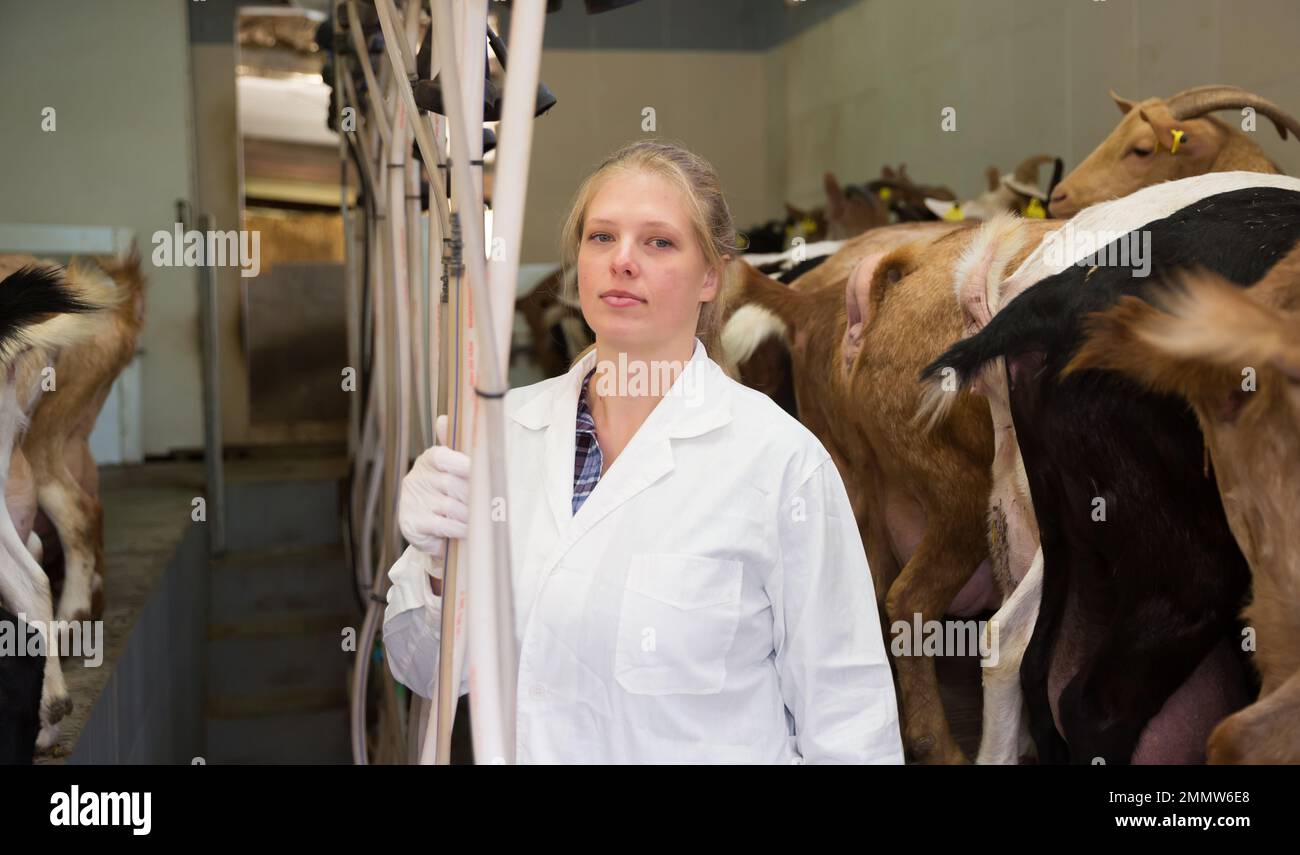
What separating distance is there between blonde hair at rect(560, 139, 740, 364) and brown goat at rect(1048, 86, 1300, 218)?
5.32 feet

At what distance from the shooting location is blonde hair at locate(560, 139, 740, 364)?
5.37 ft

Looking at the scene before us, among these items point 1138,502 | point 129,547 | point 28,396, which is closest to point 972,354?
point 1138,502

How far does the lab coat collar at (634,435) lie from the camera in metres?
1.56

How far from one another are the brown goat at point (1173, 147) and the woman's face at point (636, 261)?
176 cm

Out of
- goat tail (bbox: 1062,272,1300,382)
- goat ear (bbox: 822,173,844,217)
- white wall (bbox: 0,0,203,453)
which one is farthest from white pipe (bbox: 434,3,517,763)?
white wall (bbox: 0,0,203,453)

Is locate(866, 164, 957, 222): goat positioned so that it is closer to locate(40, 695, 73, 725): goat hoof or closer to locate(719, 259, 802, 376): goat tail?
locate(719, 259, 802, 376): goat tail

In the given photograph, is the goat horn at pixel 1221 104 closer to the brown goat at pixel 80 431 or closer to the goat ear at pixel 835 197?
the goat ear at pixel 835 197

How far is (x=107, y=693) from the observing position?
11.1ft

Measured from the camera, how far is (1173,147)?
9.65 ft

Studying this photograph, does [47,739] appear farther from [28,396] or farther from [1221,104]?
[1221,104]

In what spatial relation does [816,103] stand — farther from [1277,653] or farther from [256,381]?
[1277,653]

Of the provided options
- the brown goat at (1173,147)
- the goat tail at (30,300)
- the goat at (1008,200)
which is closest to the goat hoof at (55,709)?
the goat tail at (30,300)
